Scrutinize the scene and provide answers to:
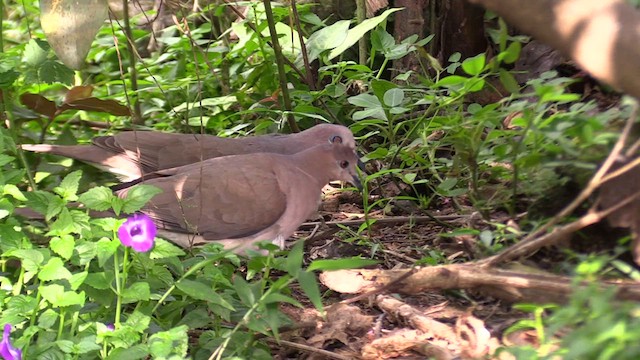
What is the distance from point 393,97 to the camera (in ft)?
10.6

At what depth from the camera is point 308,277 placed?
6.88ft

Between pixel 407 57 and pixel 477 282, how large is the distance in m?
2.19

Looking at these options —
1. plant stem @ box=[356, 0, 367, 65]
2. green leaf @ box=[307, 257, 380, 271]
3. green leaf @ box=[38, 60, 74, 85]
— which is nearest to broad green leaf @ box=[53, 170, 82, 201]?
green leaf @ box=[307, 257, 380, 271]

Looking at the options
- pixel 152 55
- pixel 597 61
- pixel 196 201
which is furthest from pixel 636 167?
pixel 152 55

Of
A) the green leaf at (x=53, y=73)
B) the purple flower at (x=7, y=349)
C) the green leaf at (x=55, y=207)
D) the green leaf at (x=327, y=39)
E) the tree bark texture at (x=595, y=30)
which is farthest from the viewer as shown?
the green leaf at (x=327, y=39)

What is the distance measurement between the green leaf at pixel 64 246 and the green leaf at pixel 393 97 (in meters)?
1.29

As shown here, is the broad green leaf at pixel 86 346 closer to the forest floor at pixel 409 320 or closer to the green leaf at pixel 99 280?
the green leaf at pixel 99 280

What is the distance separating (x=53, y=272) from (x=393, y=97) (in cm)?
142

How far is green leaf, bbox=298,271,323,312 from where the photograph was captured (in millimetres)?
2064

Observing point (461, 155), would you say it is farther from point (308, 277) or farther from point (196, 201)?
point (196, 201)

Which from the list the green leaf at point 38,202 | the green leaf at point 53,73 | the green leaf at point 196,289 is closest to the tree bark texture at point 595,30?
the green leaf at point 196,289

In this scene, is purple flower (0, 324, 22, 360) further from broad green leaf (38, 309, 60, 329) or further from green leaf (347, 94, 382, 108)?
green leaf (347, 94, 382, 108)

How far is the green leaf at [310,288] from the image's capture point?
2.06m

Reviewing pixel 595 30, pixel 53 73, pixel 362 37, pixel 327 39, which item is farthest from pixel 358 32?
pixel 595 30
